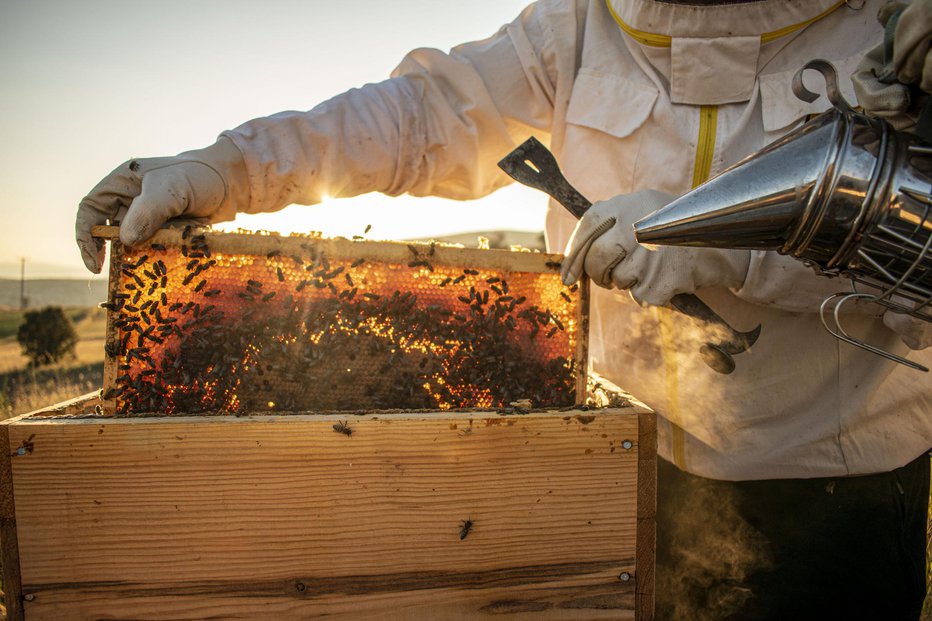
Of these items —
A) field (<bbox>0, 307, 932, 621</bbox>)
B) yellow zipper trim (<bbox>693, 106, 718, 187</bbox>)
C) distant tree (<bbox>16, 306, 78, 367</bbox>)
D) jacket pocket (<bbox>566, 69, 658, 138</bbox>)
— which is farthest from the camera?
distant tree (<bbox>16, 306, 78, 367</bbox>)

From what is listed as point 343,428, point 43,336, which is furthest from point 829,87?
point 43,336

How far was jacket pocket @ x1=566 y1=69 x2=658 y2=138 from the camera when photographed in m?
2.78

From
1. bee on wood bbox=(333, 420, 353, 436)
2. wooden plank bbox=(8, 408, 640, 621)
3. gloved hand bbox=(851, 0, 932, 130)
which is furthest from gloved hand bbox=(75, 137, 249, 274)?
gloved hand bbox=(851, 0, 932, 130)

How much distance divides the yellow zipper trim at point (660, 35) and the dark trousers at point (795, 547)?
2096mm

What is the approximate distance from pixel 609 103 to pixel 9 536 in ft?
9.35

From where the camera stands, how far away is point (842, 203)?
123 centimetres

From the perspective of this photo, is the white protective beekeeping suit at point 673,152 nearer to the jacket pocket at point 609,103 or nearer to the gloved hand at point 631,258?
the jacket pocket at point 609,103

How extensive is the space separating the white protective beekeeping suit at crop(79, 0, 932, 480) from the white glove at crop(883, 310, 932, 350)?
0.23 meters

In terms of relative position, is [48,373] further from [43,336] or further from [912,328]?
[912,328]

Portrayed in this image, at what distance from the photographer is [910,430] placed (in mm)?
2705

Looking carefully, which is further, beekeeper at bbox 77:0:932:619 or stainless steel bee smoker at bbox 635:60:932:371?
beekeeper at bbox 77:0:932:619

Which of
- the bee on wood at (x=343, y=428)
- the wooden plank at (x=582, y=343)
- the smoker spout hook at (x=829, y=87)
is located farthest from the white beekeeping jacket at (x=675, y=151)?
the bee on wood at (x=343, y=428)

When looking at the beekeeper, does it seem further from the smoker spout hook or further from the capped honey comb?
the smoker spout hook

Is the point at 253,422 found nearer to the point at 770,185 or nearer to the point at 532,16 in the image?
the point at 770,185
